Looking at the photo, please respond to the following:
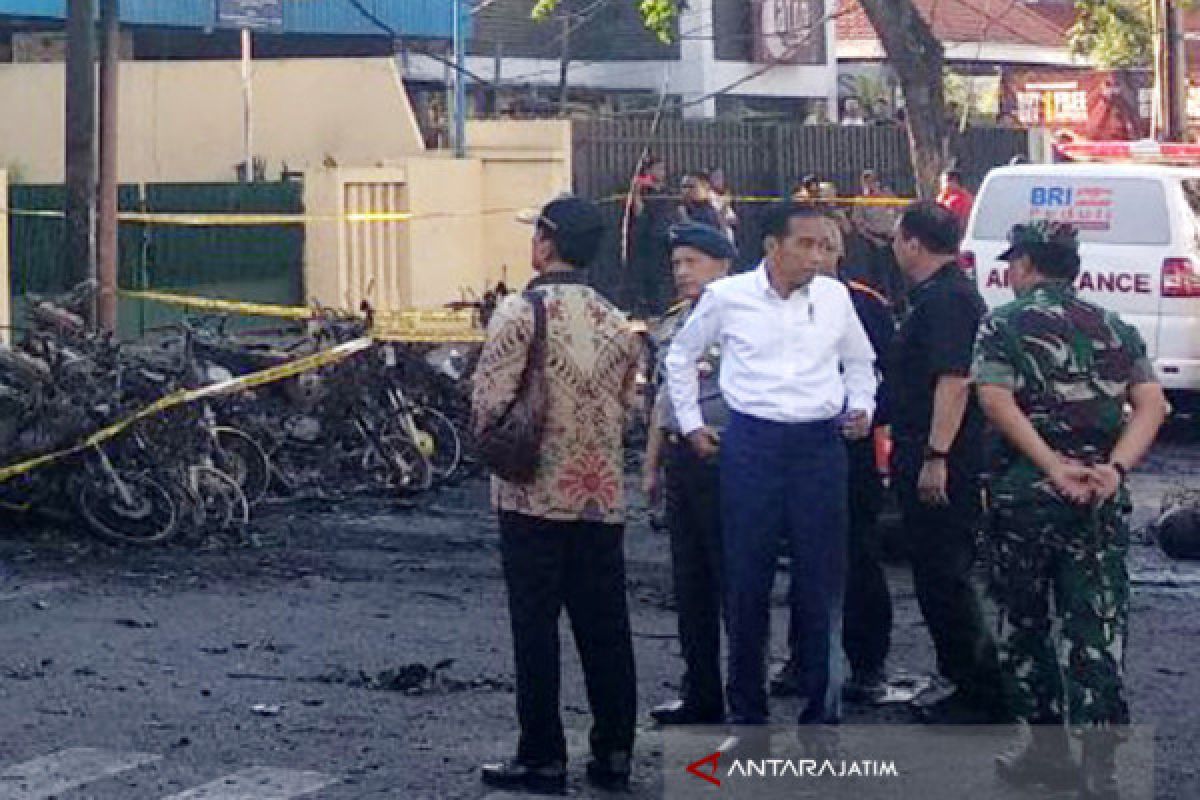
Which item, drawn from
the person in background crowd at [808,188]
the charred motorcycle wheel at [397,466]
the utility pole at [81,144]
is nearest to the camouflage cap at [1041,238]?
the charred motorcycle wheel at [397,466]

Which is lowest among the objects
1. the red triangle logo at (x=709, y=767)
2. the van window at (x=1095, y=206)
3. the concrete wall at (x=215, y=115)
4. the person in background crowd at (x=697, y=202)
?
the red triangle logo at (x=709, y=767)

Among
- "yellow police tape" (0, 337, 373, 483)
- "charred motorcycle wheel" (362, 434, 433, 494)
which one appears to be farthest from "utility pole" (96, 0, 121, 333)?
"charred motorcycle wheel" (362, 434, 433, 494)

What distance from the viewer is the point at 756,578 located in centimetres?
813

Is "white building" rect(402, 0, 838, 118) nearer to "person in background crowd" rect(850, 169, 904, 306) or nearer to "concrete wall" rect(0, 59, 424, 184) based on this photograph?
"person in background crowd" rect(850, 169, 904, 306)

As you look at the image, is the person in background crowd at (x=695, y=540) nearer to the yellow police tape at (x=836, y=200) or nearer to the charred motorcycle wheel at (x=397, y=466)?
the charred motorcycle wheel at (x=397, y=466)

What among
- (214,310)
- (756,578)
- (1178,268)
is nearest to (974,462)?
(756,578)

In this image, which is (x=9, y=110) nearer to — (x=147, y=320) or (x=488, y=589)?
(x=147, y=320)

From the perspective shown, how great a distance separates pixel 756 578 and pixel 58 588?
508cm

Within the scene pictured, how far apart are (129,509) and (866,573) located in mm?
5116

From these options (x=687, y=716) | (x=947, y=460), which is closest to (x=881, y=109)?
(x=947, y=460)

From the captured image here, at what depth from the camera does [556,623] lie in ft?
26.0

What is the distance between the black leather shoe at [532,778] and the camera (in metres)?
7.86

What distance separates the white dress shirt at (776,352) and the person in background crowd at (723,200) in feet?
54.1

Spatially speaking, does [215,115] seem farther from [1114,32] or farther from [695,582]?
[695,582]
